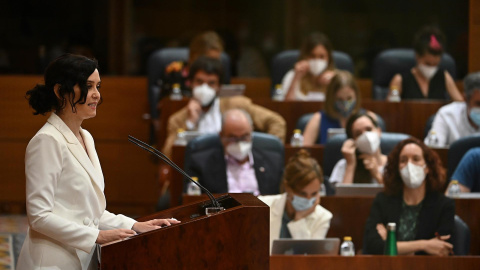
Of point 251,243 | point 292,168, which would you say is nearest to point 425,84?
point 292,168

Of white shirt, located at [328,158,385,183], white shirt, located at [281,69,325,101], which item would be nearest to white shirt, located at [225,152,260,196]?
white shirt, located at [328,158,385,183]

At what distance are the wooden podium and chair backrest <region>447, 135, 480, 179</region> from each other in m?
2.85

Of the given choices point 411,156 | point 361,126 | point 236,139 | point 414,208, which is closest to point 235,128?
point 236,139

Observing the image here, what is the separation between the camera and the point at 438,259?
3.17 metres

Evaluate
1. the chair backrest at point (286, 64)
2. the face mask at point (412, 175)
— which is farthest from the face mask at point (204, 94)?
the face mask at point (412, 175)

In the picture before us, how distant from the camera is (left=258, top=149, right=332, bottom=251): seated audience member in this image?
12.7 feet

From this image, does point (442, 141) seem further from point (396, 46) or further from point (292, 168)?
point (396, 46)

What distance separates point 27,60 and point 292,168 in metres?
3.99

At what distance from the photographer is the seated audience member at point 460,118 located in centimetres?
531

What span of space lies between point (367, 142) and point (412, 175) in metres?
0.89

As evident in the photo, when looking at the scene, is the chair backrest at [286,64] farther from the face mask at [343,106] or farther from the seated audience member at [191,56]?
the face mask at [343,106]

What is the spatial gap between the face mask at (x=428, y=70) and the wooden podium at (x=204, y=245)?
4357 millimetres

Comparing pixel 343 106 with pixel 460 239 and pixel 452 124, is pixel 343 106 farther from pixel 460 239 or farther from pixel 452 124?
pixel 460 239

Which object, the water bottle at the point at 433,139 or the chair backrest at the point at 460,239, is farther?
the water bottle at the point at 433,139
